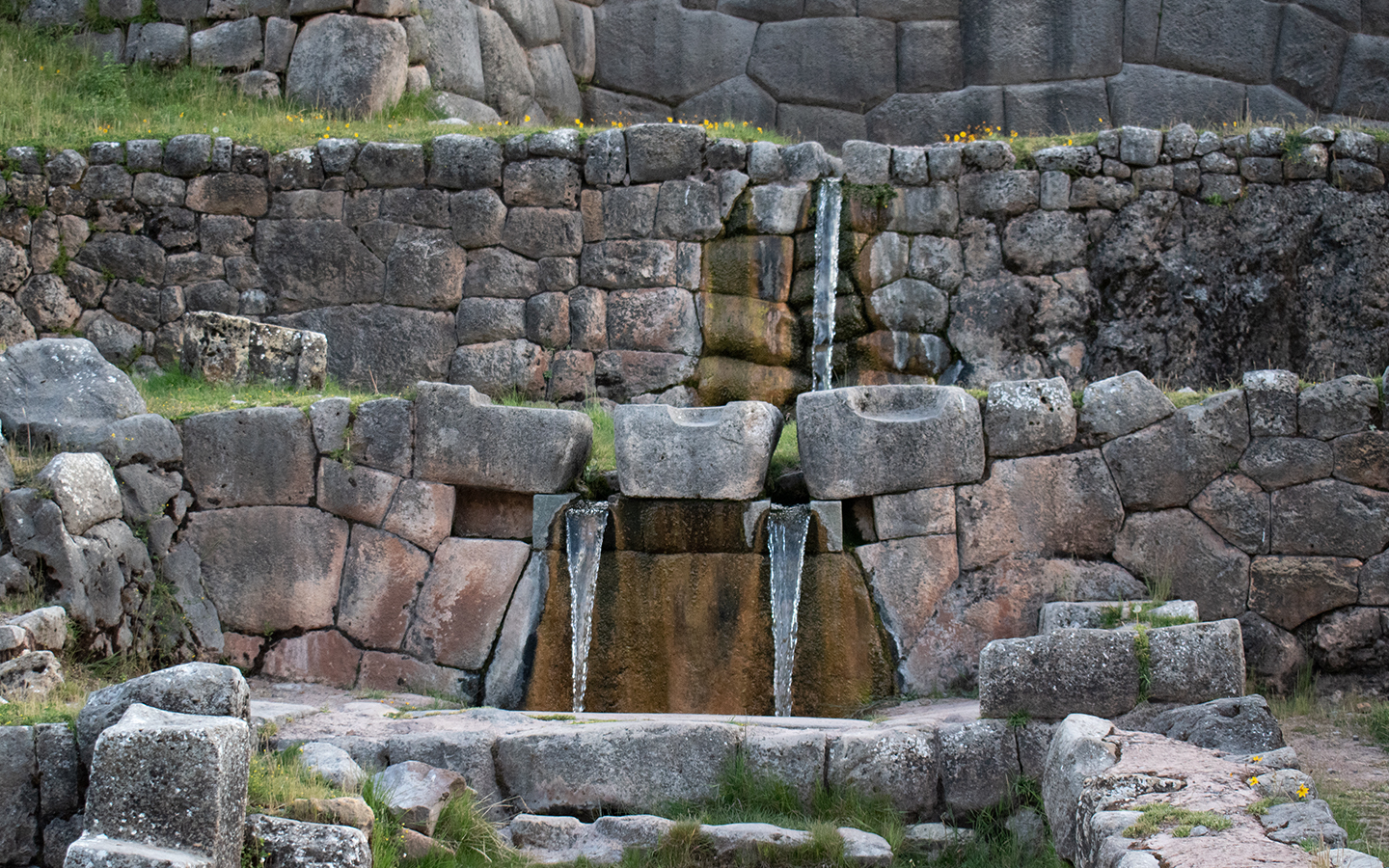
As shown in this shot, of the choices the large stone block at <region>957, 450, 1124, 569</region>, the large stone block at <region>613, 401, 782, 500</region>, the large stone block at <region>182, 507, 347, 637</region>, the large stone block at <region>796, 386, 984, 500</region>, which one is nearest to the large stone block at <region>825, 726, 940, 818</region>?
the large stone block at <region>957, 450, 1124, 569</region>

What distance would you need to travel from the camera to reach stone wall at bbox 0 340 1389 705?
7395 millimetres

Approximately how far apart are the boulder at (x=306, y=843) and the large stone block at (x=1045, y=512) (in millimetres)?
4154

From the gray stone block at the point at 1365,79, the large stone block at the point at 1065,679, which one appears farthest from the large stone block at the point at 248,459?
the gray stone block at the point at 1365,79

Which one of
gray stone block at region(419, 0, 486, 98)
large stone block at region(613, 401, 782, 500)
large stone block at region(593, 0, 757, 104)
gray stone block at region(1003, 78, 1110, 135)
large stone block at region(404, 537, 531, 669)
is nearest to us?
large stone block at region(613, 401, 782, 500)

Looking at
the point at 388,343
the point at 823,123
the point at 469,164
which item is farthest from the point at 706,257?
the point at 823,123

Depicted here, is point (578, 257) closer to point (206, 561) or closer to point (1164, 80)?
point (206, 561)

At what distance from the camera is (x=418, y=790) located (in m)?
5.42

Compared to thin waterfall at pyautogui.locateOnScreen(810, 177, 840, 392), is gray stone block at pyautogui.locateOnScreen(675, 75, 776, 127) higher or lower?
higher

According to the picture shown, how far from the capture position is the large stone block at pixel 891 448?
7.61 m

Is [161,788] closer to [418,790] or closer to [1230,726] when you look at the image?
[418,790]

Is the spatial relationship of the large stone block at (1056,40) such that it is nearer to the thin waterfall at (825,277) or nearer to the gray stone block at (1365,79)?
the gray stone block at (1365,79)

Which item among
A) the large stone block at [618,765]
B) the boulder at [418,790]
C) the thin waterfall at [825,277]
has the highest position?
the thin waterfall at [825,277]

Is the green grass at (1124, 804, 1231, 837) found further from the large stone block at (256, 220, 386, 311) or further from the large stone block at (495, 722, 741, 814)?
the large stone block at (256, 220, 386, 311)

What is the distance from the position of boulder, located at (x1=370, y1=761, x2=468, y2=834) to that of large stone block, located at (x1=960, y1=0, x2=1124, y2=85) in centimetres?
1068
